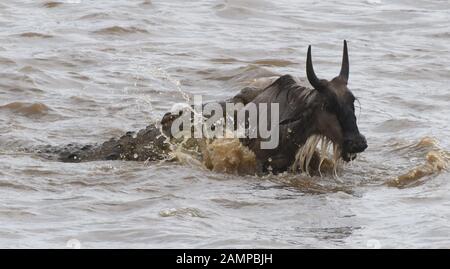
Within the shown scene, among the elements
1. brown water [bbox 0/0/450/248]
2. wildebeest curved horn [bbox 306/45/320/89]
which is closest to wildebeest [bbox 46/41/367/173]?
wildebeest curved horn [bbox 306/45/320/89]

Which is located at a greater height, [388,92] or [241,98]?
[241,98]

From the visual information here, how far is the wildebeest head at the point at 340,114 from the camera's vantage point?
34.0 feet

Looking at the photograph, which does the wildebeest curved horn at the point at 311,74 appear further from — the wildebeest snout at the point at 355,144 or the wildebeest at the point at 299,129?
the wildebeest snout at the point at 355,144

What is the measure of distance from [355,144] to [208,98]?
13.7ft

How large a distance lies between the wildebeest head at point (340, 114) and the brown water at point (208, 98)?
0.43 meters

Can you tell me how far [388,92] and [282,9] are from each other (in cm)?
552

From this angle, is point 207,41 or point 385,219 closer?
point 385,219

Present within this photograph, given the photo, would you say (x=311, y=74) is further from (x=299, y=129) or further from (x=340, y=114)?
(x=299, y=129)

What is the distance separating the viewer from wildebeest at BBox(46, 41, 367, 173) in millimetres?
10391

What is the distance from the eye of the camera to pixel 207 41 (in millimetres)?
17484

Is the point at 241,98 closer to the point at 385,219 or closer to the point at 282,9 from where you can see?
the point at 385,219

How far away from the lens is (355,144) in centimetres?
1036
